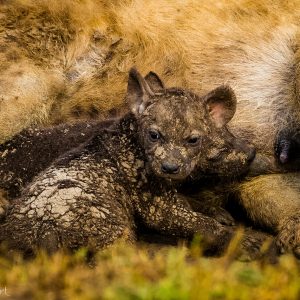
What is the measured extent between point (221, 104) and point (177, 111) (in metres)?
0.52

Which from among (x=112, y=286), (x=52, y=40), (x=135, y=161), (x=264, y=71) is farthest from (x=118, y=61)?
(x=112, y=286)

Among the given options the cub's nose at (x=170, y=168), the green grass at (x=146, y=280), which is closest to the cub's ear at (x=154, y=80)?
the cub's nose at (x=170, y=168)

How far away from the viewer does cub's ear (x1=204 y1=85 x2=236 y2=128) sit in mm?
5926

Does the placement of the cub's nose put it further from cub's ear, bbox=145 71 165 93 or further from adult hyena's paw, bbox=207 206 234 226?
adult hyena's paw, bbox=207 206 234 226

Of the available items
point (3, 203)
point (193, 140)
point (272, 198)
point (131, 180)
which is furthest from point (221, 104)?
point (3, 203)

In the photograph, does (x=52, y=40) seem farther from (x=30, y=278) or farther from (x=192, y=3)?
(x=30, y=278)

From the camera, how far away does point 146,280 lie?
14.2 feet

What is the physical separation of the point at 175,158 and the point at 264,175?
1773 mm

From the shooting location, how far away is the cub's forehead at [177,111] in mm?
5547

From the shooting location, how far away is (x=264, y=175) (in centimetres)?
700

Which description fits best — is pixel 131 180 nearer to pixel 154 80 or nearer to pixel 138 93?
pixel 138 93

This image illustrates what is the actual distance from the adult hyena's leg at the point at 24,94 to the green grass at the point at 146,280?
223 cm

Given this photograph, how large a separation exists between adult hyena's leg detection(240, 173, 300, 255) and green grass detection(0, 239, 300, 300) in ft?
6.13

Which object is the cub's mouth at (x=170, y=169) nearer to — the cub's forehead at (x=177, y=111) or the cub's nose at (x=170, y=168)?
the cub's nose at (x=170, y=168)
